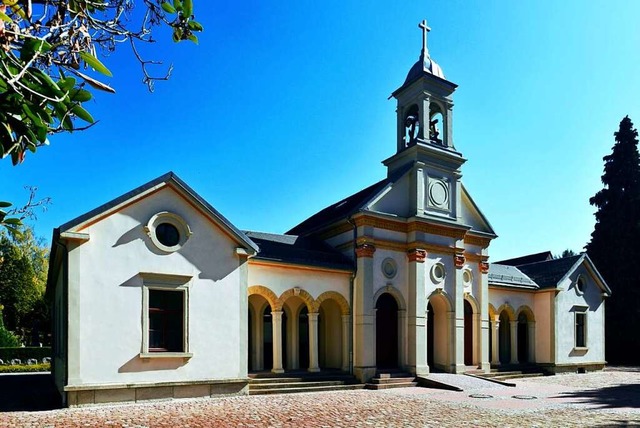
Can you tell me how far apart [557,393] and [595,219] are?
2469cm

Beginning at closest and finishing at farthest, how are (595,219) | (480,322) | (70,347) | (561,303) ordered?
(70,347) < (480,322) < (561,303) < (595,219)

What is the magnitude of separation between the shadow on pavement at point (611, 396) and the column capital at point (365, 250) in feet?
27.6

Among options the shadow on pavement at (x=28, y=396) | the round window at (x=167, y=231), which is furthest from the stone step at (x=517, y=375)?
the shadow on pavement at (x=28, y=396)

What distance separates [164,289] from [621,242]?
1323 inches

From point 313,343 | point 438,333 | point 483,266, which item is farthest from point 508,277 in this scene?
point 313,343

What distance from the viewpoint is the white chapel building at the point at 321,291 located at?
1420 cm

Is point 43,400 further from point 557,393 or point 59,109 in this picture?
point 557,393

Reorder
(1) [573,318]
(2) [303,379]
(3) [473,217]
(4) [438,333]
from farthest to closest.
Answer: (1) [573,318] → (3) [473,217] → (4) [438,333] → (2) [303,379]

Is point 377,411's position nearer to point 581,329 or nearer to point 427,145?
point 427,145

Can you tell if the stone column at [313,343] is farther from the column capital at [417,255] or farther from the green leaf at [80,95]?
the green leaf at [80,95]

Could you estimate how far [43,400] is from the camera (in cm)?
1496

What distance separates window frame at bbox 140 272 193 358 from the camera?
14.6 metres

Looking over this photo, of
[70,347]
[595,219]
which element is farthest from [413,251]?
[595,219]

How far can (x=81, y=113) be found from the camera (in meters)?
3.60
